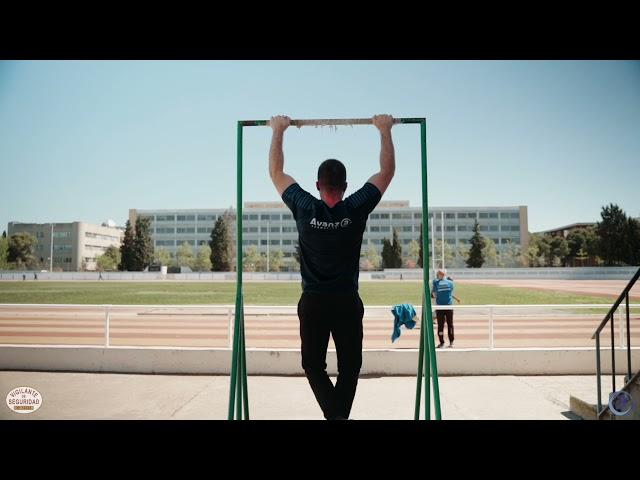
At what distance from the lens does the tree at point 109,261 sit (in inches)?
3452

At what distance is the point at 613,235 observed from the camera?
2702 inches

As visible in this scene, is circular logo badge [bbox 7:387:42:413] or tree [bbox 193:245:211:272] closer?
circular logo badge [bbox 7:387:42:413]

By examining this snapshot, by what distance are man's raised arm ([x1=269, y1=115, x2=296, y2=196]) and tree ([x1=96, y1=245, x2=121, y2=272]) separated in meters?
93.5

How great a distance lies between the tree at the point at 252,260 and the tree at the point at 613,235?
58.8 metres

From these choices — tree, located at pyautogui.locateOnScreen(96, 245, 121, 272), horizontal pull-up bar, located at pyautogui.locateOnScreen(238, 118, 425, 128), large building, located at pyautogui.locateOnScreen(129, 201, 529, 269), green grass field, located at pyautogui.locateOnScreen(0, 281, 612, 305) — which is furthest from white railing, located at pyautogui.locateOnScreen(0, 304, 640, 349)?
tree, located at pyautogui.locateOnScreen(96, 245, 121, 272)

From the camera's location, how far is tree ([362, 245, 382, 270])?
85.9 metres

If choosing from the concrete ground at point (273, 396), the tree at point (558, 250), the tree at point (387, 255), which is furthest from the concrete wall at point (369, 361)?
the tree at point (558, 250)

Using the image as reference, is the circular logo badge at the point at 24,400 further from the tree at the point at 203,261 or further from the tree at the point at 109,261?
the tree at the point at 109,261

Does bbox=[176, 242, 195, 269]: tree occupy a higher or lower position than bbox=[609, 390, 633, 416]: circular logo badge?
higher

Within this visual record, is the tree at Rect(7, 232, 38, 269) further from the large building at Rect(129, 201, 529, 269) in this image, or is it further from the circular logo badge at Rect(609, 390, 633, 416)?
the circular logo badge at Rect(609, 390, 633, 416)

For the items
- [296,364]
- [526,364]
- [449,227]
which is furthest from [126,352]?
[449,227]

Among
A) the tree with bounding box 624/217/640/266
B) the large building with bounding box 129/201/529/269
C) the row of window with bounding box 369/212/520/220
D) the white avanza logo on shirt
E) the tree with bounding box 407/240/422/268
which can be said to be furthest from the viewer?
the row of window with bounding box 369/212/520/220

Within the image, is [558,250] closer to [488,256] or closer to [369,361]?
[488,256]
